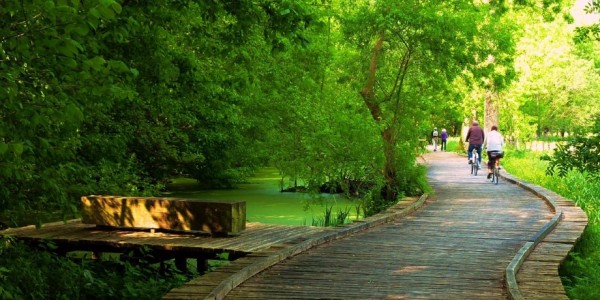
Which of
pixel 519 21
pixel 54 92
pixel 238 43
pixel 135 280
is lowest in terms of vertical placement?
pixel 135 280

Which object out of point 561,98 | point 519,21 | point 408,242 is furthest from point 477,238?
point 561,98

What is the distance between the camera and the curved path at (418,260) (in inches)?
290

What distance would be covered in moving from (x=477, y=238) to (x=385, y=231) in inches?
59.5

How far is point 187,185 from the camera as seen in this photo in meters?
30.4

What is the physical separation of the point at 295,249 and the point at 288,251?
0.25m

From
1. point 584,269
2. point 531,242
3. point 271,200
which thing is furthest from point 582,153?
point 271,200

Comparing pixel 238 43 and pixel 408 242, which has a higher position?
pixel 238 43

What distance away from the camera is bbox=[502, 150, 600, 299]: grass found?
9195 millimetres

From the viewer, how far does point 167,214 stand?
12.4 meters

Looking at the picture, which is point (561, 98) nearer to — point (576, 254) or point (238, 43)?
point (576, 254)

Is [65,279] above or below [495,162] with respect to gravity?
below

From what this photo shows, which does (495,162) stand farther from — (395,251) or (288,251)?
(288,251)

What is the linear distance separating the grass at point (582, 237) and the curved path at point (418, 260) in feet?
2.47

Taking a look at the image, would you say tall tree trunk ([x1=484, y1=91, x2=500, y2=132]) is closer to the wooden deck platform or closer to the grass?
the grass
